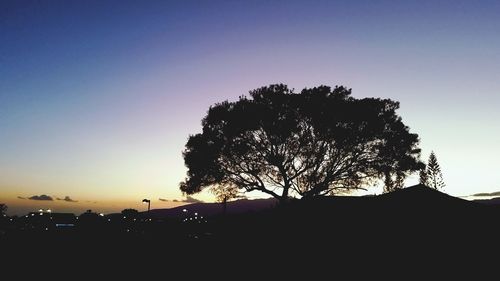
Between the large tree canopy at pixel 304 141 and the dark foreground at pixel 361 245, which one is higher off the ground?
the large tree canopy at pixel 304 141

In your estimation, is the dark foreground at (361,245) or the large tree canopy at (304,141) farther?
the large tree canopy at (304,141)

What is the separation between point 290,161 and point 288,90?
6004 millimetres

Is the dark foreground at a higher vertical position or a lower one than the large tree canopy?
lower

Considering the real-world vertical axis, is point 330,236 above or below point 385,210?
below

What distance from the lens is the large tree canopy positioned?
28469 mm

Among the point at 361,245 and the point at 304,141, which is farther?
the point at 304,141

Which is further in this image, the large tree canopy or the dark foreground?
the large tree canopy

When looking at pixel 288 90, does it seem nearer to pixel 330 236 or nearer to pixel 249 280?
pixel 330 236

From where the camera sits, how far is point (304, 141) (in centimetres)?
2875

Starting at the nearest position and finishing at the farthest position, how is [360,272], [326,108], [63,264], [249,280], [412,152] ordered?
[249,280], [360,272], [63,264], [326,108], [412,152]

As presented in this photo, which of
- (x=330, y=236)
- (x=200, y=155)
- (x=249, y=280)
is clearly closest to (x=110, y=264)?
(x=249, y=280)

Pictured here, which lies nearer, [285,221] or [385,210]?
[385,210]

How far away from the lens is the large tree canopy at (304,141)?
28.5 m

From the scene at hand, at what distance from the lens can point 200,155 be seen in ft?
99.9
